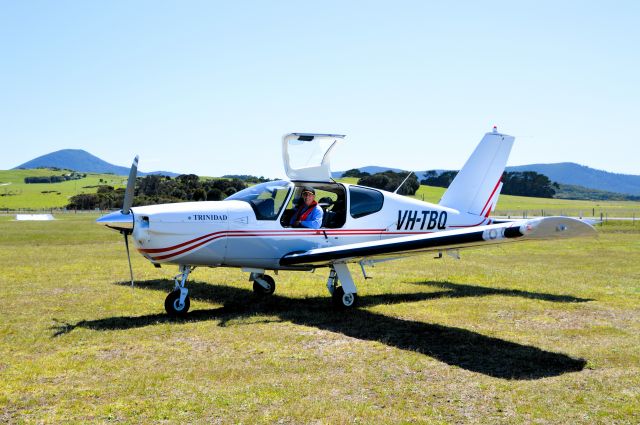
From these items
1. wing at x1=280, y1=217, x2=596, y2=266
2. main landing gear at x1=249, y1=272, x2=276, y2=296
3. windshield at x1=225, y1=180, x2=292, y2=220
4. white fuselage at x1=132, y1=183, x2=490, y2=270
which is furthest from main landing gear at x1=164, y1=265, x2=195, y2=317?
main landing gear at x1=249, y1=272, x2=276, y2=296

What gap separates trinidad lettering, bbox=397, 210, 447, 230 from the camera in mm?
12922

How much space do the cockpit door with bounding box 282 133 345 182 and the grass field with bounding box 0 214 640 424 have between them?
105 inches

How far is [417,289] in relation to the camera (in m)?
14.4

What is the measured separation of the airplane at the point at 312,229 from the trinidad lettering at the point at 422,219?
0.02 metres

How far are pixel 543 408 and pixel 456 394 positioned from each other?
89 cm

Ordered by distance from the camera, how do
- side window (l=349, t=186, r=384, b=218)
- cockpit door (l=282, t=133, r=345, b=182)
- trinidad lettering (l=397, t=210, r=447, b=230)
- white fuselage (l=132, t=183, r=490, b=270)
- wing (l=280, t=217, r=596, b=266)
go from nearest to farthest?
1. wing (l=280, t=217, r=596, b=266)
2. white fuselage (l=132, t=183, r=490, b=270)
3. cockpit door (l=282, t=133, r=345, b=182)
4. side window (l=349, t=186, r=384, b=218)
5. trinidad lettering (l=397, t=210, r=447, b=230)

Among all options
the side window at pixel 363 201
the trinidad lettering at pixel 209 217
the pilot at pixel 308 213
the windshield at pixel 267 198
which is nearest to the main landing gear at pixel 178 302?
the trinidad lettering at pixel 209 217

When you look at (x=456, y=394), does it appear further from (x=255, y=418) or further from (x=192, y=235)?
(x=192, y=235)

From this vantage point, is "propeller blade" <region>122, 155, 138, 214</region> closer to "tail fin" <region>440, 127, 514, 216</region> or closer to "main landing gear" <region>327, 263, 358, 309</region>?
"main landing gear" <region>327, 263, 358, 309</region>

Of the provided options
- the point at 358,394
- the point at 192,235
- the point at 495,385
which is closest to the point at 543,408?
the point at 495,385

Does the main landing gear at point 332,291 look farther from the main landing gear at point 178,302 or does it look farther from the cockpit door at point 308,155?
the cockpit door at point 308,155

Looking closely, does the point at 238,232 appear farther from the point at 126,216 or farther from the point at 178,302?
the point at 126,216

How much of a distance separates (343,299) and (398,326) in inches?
70.1

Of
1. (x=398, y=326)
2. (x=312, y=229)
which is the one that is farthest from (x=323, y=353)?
(x=312, y=229)
